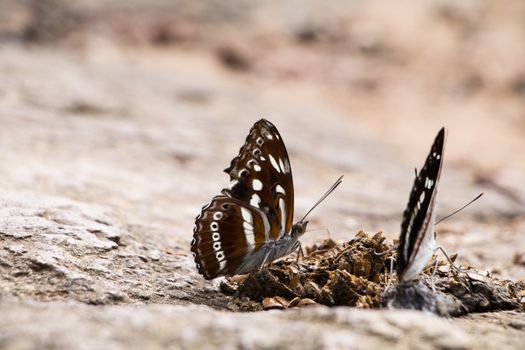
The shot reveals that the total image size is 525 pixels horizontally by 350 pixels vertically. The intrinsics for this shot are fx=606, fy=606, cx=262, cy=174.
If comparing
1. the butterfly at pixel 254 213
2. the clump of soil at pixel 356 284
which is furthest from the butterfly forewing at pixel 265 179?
the clump of soil at pixel 356 284

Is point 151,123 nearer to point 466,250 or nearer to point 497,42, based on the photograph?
point 466,250

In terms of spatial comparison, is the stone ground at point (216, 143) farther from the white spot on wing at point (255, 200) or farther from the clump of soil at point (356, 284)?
the white spot on wing at point (255, 200)

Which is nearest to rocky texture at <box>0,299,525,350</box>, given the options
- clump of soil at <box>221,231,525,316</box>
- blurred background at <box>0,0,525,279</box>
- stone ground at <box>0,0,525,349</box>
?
stone ground at <box>0,0,525,349</box>

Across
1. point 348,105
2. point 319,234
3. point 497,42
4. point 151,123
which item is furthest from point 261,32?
point 319,234

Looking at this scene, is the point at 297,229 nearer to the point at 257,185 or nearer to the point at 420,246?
the point at 257,185

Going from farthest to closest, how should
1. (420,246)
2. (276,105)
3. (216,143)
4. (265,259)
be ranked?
(276,105) < (216,143) < (265,259) < (420,246)

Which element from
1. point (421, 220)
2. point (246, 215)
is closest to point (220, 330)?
point (421, 220)

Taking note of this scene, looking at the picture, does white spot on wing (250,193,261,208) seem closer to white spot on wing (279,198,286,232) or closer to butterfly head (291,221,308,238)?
white spot on wing (279,198,286,232)
